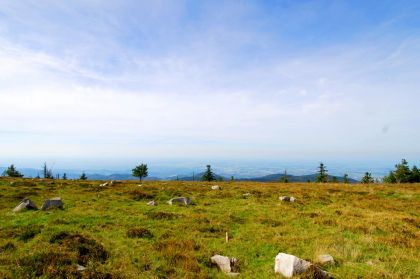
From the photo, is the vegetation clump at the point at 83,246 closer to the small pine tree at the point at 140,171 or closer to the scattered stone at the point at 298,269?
the scattered stone at the point at 298,269

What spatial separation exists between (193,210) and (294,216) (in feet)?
24.3

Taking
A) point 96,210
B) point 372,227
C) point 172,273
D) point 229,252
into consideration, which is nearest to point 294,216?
point 372,227

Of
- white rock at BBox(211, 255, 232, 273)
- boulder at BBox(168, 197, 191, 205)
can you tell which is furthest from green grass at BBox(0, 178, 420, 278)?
boulder at BBox(168, 197, 191, 205)

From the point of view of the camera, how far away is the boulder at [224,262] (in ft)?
36.9

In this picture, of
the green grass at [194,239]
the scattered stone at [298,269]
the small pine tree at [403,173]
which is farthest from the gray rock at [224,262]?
the small pine tree at [403,173]

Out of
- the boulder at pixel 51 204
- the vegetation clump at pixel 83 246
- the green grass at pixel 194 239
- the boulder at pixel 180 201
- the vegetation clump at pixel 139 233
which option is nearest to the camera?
the green grass at pixel 194 239

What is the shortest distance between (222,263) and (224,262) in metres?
0.08

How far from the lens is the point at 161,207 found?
2414cm

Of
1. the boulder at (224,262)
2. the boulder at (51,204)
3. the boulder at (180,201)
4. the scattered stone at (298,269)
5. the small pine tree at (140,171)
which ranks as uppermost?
the small pine tree at (140,171)

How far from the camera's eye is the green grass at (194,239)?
10828 mm

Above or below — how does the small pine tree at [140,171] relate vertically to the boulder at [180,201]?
above

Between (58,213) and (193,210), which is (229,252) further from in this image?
(58,213)

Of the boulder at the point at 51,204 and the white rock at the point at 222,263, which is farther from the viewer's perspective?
the boulder at the point at 51,204

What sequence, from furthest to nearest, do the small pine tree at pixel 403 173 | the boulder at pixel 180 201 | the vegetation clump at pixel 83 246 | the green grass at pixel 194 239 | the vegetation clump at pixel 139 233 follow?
the small pine tree at pixel 403 173 < the boulder at pixel 180 201 < the vegetation clump at pixel 139 233 < the vegetation clump at pixel 83 246 < the green grass at pixel 194 239
